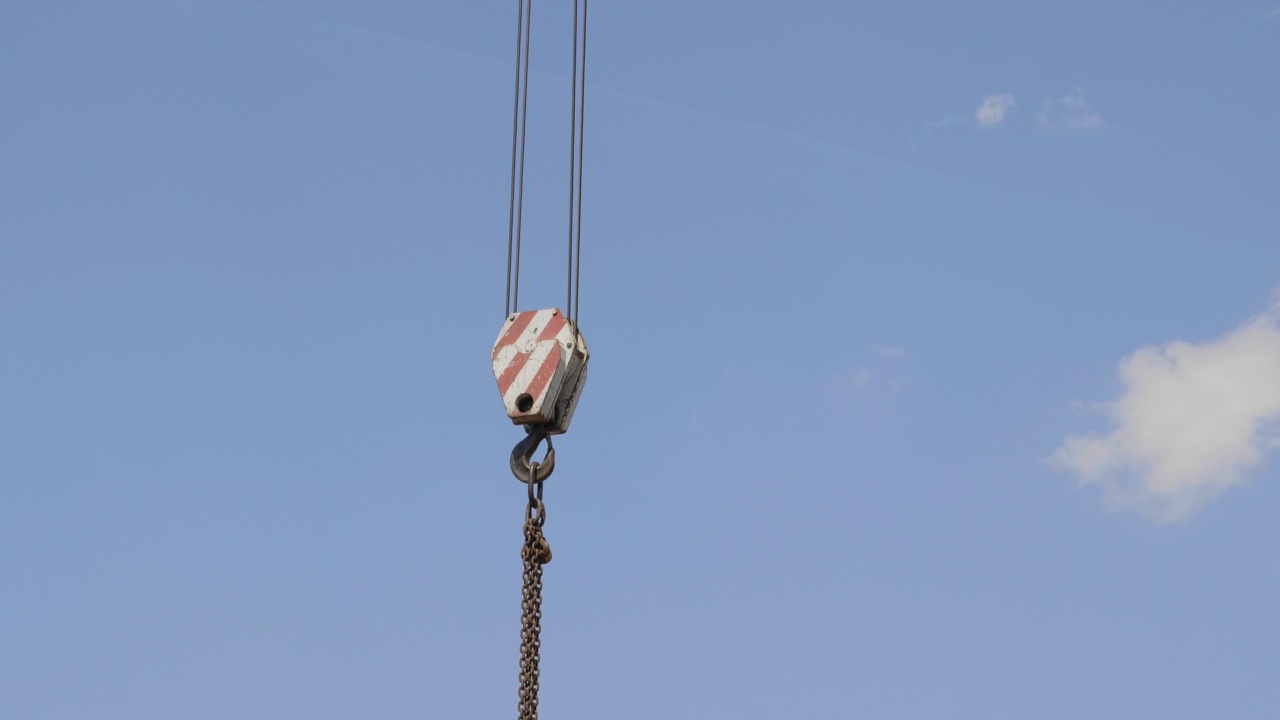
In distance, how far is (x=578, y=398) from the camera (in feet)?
20.0

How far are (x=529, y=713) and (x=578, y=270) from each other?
5.87ft

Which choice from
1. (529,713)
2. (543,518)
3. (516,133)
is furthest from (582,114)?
(529,713)

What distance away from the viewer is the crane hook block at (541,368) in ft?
19.5

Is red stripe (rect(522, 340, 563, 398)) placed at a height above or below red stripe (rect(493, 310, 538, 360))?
below

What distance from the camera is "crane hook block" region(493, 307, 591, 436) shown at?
594 cm

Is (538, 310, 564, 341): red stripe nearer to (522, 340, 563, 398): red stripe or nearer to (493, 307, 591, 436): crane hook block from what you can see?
(493, 307, 591, 436): crane hook block

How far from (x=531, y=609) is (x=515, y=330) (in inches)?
42.9

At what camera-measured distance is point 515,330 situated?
6.20m

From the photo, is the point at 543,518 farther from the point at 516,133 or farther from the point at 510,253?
the point at 516,133

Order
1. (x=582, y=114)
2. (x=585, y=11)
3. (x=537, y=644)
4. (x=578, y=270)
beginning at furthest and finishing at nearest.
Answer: (x=585, y=11) → (x=582, y=114) → (x=578, y=270) → (x=537, y=644)

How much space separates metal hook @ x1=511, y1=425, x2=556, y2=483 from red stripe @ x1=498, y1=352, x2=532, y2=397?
192 millimetres

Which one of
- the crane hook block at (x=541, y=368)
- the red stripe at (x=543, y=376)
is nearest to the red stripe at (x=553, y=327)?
the crane hook block at (x=541, y=368)

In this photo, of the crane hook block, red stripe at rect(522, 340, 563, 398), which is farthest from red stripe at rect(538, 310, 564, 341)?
red stripe at rect(522, 340, 563, 398)

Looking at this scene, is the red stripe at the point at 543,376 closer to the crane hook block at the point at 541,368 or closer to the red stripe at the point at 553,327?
the crane hook block at the point at 541,368
